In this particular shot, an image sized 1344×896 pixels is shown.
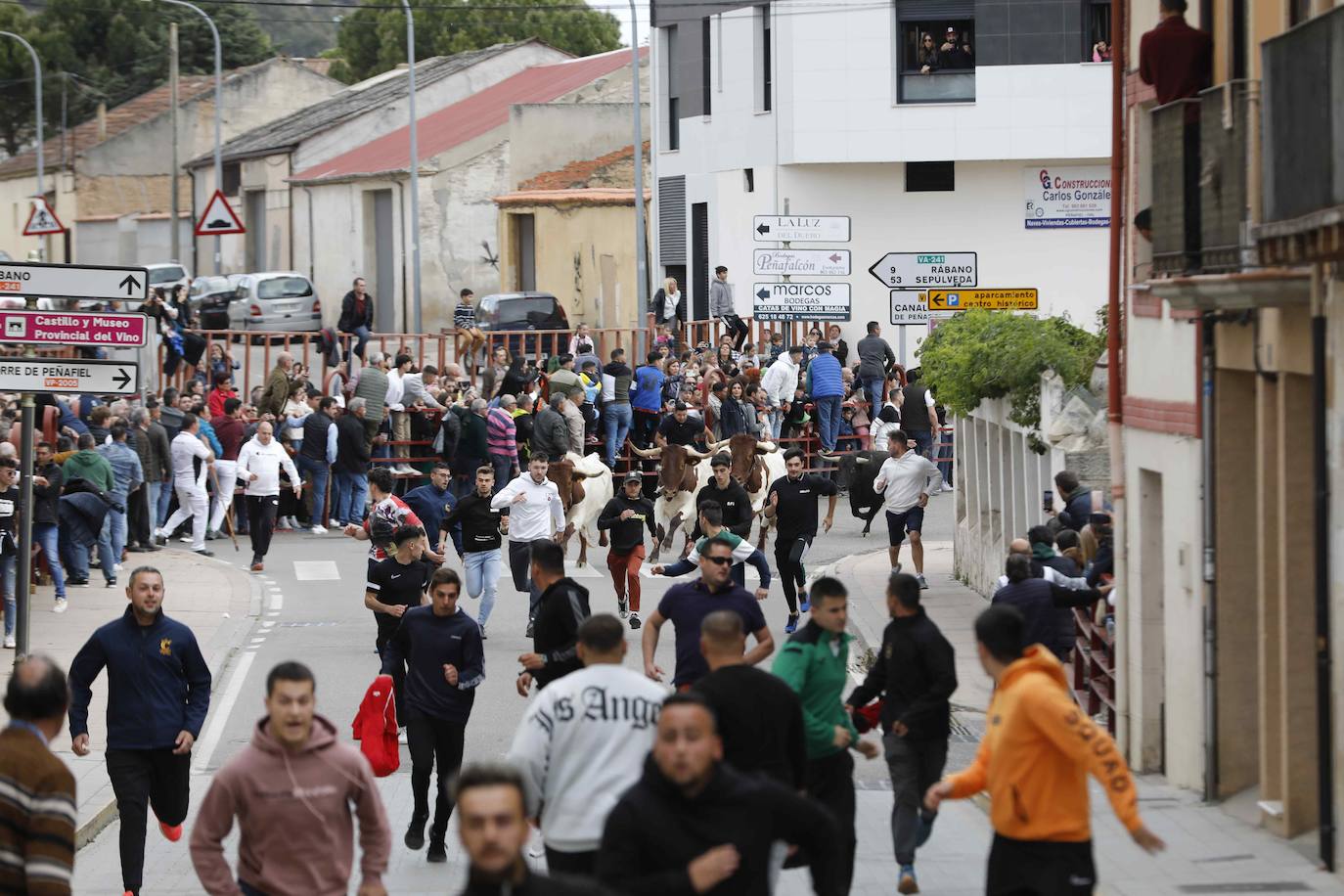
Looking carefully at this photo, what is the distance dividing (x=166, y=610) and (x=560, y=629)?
451 inches

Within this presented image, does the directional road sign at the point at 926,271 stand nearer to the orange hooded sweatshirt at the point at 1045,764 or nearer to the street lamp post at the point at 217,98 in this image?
the orange hooded sweatshirt at the point at 1045,764

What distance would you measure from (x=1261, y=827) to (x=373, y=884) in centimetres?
674

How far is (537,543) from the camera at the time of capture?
11805 millimetres

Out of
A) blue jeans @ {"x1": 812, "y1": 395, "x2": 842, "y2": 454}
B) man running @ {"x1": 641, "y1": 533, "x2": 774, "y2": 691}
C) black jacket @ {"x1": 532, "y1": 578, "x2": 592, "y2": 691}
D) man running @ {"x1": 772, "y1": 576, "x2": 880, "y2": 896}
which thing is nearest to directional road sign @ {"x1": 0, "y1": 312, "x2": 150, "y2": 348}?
black jacket @ {"x1": 532, "y1": 578, "x2": 592, "y2": 691}

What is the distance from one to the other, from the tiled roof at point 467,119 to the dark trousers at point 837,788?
4608cm

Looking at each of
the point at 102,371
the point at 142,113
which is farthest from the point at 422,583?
the point at 142,113

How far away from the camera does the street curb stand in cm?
1308

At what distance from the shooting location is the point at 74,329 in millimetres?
14336

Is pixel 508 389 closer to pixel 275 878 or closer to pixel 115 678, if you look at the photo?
pixel 115 678

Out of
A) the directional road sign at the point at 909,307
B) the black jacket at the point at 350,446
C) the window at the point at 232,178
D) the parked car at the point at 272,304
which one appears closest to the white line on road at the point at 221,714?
the black jacket at the point at 350,446

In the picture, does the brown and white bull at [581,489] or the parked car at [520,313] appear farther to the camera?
the parked car at [520,313]

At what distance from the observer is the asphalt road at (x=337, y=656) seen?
1223 centimetres

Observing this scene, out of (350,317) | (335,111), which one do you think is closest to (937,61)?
(350,317)

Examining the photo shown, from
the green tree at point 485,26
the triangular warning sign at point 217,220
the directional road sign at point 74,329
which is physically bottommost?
the directional road sign at point 74,329
